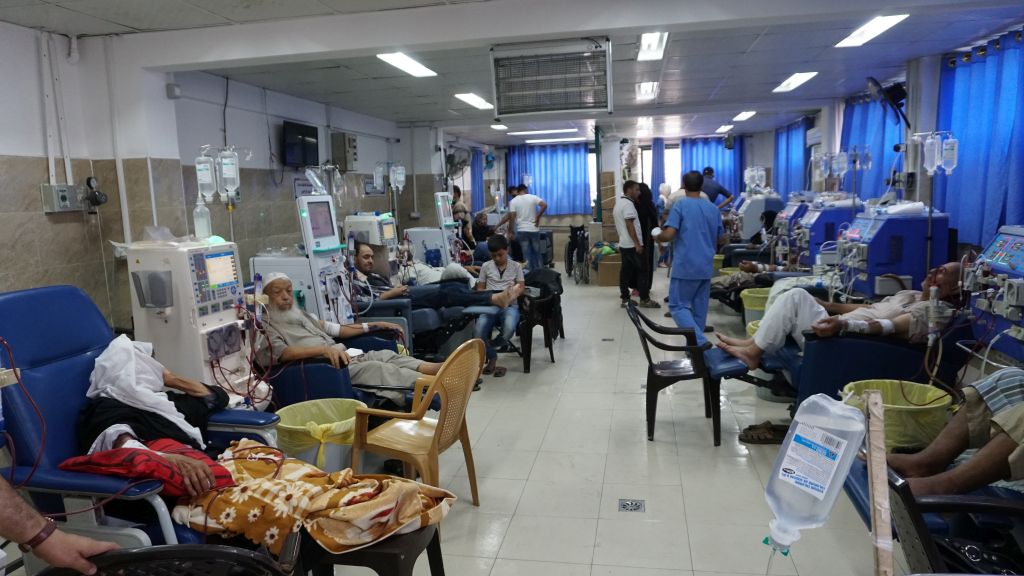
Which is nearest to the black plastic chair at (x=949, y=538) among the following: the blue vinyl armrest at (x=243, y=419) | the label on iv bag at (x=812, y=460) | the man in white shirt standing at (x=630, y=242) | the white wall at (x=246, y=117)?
the label on iv bag at (x=812, y=460)

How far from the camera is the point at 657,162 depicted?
1377 centimetres

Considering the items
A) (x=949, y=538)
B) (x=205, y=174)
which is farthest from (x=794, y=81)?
(x=949, y=538)

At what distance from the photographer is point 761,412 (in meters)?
3.97

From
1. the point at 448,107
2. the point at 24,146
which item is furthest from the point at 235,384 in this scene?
the point at 448,107

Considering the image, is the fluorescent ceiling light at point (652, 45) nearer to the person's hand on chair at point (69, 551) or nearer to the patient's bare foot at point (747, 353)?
the patient's bare foot at point (747, 353)

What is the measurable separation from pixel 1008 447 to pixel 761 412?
81.1 inches

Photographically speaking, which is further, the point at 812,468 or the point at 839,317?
the point at 839,317

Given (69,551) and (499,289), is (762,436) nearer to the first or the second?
(499,289)

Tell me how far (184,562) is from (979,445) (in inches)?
98.2

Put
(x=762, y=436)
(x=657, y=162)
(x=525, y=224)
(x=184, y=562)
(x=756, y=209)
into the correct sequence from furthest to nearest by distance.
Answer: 1. (x=657, y=162)
2. (x=525, y=224)
3. (x=756, y=209)
4. (x=762, y=436)
5. (x=184, y=562)

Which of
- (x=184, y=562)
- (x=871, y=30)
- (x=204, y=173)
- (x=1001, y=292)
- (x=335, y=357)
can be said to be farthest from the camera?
(x=871, y=30)

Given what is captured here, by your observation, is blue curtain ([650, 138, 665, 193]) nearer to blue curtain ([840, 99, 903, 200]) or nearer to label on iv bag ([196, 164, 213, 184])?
blue curtain ([840, 99, 903, 200])

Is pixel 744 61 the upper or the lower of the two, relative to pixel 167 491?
upper

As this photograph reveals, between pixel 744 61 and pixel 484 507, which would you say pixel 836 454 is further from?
pixel 744 61
